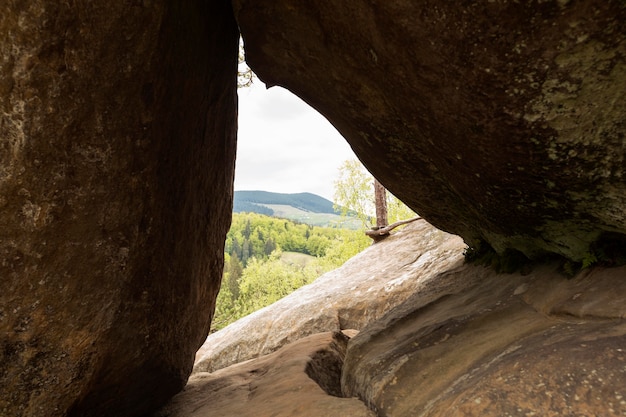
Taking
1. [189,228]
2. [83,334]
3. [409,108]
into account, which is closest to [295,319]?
[189,228]

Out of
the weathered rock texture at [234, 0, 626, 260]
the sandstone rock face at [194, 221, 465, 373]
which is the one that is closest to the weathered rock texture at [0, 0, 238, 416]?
the weathered rock texture at [234, 0, 626, 260]

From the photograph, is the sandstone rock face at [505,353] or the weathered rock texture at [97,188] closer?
the sandstone rock face at [505,353]

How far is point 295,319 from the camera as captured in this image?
1297 centimetres

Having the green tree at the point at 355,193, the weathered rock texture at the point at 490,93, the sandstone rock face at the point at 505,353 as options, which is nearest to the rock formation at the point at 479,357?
the sandstone rock face at the point at 505,353

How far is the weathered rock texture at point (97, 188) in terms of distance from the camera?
397cm

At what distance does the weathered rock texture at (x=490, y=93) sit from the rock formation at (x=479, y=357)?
77 cm

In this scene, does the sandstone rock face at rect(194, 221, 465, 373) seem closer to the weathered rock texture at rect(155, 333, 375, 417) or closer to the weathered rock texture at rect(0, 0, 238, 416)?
the weathered rock texture at rect(155, 333, 375, 417)

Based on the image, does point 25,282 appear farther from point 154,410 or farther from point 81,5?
point 154,410

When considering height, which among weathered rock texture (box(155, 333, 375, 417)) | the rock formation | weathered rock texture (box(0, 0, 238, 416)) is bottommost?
weathered rock texture (box(155, 333, 375, 417))

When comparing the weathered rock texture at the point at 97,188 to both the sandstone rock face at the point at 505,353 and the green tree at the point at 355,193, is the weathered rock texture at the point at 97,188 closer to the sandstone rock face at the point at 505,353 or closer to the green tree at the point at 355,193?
the sandstone rock face at the point at 505,353

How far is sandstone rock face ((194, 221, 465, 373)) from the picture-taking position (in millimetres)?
12203

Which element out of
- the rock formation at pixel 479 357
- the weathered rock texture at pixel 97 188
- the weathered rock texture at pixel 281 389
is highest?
the weathered rock texture at pixel 97 188

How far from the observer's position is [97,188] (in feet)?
15.2

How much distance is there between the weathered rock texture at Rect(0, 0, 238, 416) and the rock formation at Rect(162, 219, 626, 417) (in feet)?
7.09
